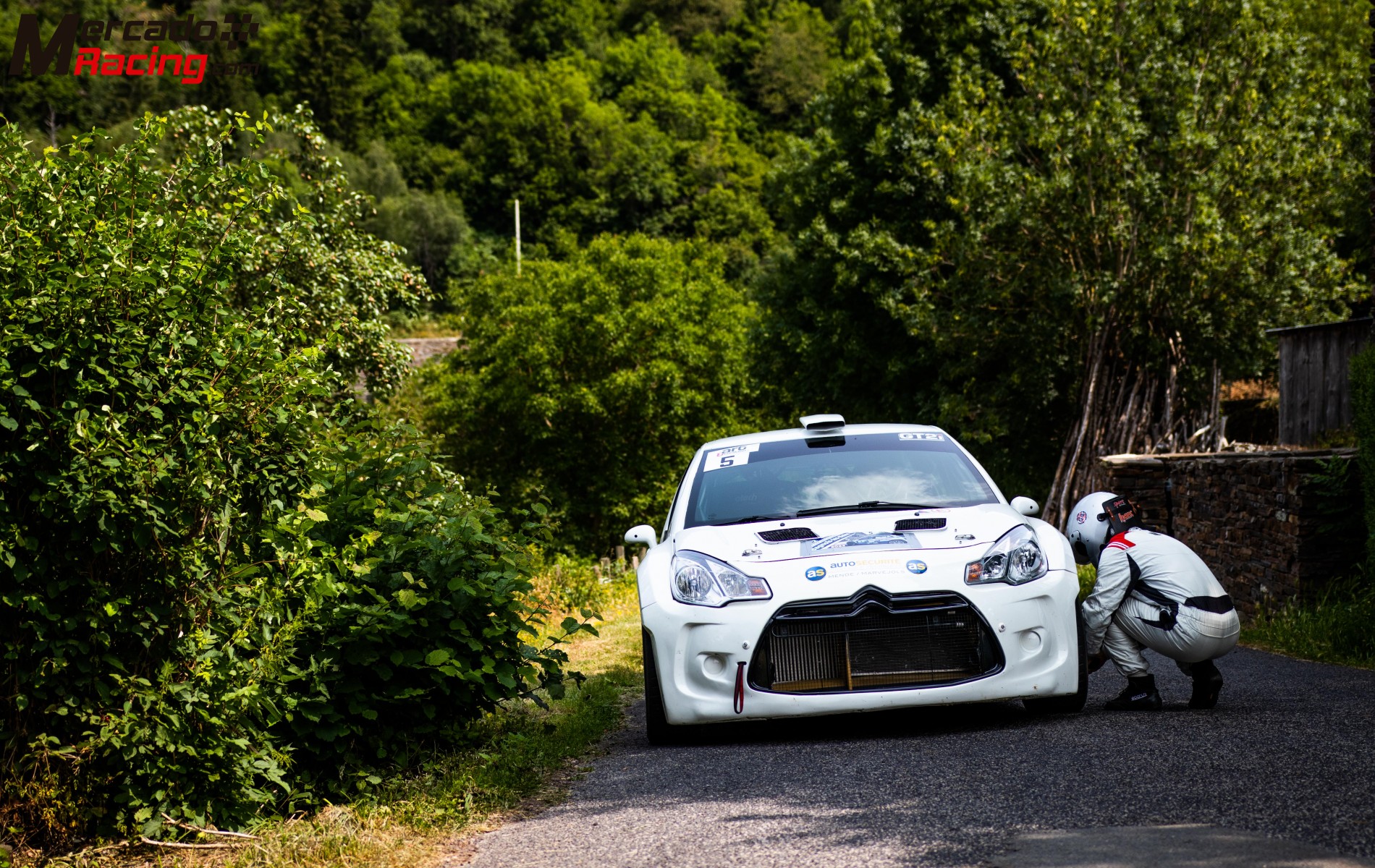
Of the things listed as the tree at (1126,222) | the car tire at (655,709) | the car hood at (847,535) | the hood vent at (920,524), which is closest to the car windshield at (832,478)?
the car hood at (847,535)

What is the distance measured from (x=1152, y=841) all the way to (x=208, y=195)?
17.4 feet

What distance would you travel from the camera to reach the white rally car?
6.45 metres

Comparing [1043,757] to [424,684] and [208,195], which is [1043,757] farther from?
[208,195]

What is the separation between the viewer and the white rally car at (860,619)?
21.2 feet

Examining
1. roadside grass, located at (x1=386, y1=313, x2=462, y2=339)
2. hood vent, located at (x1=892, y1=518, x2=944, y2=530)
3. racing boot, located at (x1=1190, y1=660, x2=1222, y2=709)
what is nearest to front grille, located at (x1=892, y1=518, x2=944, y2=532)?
hood vent, located at (x1=892, y1=518, x2=944, y2=530)

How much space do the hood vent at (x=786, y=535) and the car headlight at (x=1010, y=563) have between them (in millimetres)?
841

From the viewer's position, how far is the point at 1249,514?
1286cm

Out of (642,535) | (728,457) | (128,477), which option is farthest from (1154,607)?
(128,477)

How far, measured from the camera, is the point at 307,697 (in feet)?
18.3

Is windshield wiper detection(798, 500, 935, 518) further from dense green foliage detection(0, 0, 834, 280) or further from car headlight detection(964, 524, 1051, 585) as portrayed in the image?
dense green foliage detection(0, 0, 834, 280)

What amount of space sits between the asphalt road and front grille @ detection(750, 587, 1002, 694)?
31 centimetres

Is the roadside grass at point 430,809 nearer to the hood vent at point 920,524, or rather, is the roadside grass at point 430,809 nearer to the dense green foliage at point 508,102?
the hood vent at point 920,524

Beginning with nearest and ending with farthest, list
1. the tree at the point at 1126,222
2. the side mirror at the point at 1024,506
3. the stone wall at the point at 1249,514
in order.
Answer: the side mirror at the point at 1024,506 < the stone wall at the point at 1249,514 < the tree at the point at 1126,222

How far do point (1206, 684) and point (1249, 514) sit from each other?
643 cm
